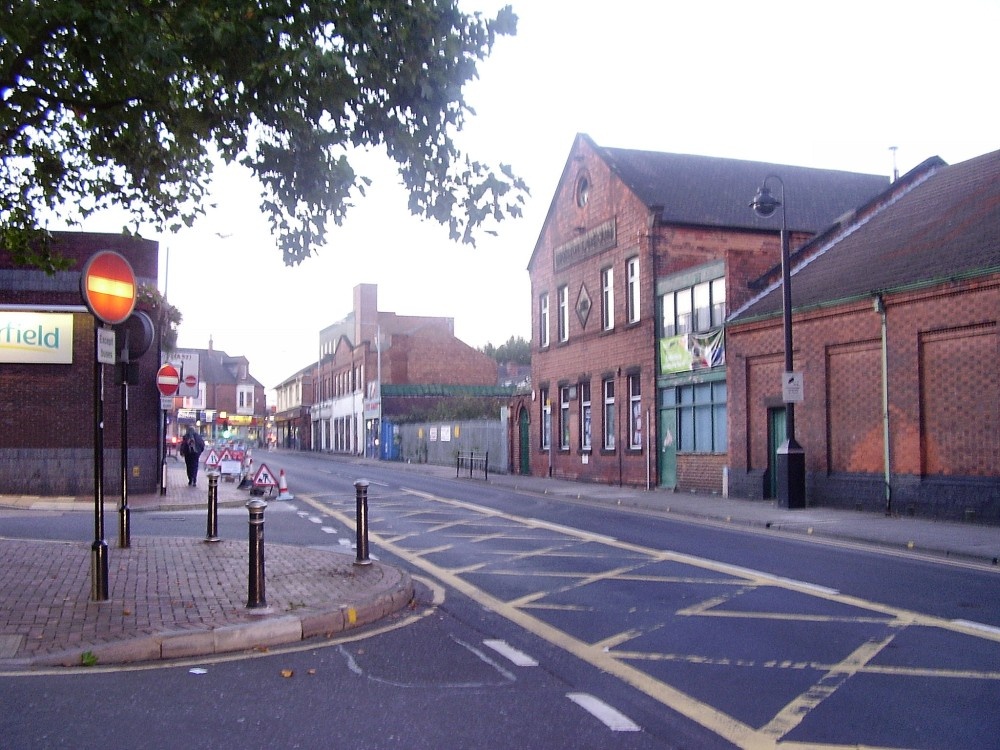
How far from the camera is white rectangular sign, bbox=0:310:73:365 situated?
2219 cm

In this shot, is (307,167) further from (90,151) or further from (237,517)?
(237,517)

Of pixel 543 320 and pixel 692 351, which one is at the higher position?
pixel 543 320

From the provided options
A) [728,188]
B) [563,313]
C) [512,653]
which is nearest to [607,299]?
[563,313]

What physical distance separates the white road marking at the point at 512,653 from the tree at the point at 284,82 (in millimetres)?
3839

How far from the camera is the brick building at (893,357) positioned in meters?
17.1

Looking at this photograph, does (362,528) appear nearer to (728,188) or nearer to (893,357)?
(893,357)

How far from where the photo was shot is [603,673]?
6.46 meters

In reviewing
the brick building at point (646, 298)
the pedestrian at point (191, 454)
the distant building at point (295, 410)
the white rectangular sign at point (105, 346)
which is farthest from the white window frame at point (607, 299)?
the distant building at point (295, 410)

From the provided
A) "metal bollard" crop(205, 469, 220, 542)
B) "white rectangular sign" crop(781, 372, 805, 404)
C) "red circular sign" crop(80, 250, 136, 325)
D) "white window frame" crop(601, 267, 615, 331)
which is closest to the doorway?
"white rectangular sign" crop(781, 372, 805, 404)

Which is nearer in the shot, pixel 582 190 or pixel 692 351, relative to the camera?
pixel 692 351

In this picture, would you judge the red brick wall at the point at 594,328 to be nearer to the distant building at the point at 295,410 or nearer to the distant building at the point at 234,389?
the distant building at the point at 295,410

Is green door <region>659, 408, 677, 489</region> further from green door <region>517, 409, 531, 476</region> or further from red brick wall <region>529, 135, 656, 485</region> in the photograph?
green door <region>517, 409, 531, 476</region>

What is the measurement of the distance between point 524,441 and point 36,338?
19066 mm

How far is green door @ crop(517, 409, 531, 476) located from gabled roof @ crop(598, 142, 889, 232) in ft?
34.6
